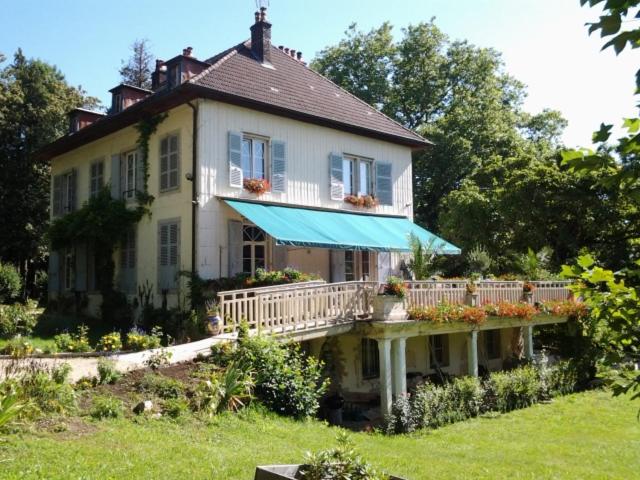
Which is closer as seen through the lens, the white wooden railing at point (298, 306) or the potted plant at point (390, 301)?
the white wooden railing at point (298, 306)

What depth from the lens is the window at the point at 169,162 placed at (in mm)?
17391

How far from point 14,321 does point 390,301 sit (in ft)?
32.0

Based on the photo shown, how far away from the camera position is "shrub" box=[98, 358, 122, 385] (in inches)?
379

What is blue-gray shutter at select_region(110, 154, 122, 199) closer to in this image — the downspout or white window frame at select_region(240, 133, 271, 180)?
the downspout

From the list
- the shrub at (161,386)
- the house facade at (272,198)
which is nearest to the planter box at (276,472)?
the shrub at (161,386)

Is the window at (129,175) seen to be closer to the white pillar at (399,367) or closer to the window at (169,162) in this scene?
the window at (169,162)

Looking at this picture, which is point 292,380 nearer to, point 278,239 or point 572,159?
point 278,239

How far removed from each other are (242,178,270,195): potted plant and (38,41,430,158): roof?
2269mm

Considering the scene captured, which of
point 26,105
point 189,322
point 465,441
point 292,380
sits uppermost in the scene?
point 26,105

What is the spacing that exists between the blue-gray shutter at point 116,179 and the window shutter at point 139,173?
40.7 inches

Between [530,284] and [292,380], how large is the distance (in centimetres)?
1086

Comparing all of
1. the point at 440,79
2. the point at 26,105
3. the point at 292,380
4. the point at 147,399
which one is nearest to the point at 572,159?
the point at 147,399

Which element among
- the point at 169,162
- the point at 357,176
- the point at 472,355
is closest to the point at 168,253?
the point at 169,162

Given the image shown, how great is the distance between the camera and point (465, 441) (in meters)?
12.2
